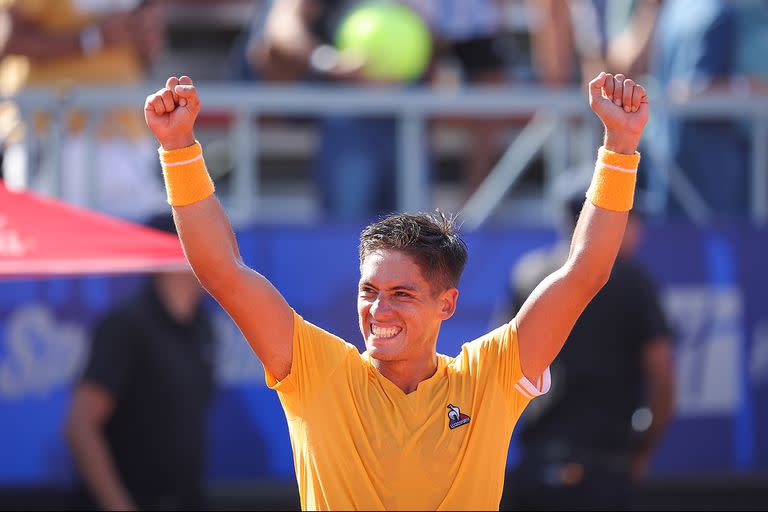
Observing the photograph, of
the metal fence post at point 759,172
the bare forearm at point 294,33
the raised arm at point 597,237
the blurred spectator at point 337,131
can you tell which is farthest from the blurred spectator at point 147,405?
the metal fence post at point 759,172

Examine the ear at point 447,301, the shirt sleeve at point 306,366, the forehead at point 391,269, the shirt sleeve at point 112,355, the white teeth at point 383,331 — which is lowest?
the shirt sleeve at point 112,355

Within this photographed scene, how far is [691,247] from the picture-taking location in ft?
22.1

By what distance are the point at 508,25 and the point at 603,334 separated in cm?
307

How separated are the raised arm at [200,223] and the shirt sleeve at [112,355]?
2.28 m

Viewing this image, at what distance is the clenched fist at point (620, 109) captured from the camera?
352 centimetres

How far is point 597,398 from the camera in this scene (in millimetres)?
5758

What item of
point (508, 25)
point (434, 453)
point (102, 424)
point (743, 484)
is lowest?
point (743, 484)

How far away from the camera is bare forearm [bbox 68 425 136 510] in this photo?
5.38m

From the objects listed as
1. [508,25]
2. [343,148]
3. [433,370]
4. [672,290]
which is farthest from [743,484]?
[433,370]

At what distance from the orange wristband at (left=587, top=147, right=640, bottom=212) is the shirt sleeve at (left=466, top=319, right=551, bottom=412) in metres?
0.42

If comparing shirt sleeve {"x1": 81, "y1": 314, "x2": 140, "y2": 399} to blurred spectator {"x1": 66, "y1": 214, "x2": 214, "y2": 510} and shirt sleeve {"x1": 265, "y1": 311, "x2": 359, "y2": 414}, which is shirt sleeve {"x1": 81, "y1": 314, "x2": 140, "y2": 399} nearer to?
blurred spectator {"x1": 66, "y1": 214, "x2": 214, "y2": 510}

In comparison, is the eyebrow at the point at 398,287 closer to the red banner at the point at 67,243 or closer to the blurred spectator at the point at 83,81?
the red banner at the point at 67,243

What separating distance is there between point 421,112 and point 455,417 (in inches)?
128

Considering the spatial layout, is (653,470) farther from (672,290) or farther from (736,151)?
(736,151)
